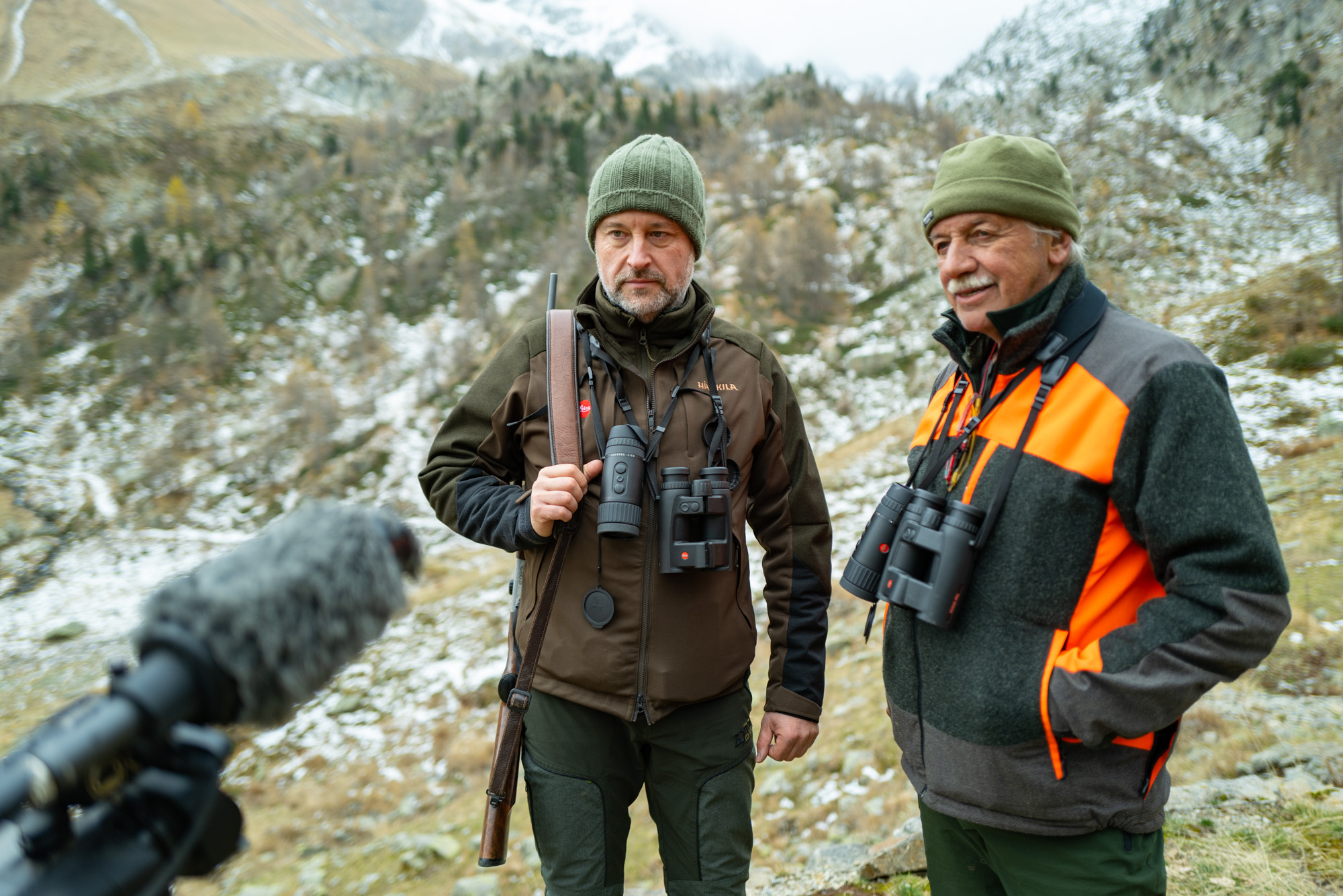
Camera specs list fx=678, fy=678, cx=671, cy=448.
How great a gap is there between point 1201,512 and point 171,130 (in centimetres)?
9109

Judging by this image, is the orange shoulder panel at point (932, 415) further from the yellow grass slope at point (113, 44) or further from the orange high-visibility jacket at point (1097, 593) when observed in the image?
the yellow grass slope at point (113, 44)

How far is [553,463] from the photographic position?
2.33 m

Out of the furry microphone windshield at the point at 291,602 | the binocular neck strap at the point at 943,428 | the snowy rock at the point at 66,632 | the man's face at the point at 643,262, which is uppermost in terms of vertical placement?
the man's face at the point at 643,262

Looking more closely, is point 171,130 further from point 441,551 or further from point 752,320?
point 441,551

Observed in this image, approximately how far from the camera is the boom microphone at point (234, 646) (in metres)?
0.76

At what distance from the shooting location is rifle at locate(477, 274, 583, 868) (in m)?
2.25

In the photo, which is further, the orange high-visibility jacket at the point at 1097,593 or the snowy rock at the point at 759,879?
the snowy rock at the point at 759,879

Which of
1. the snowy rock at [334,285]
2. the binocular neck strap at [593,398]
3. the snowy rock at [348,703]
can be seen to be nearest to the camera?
the binocular neck strap at [593,398]

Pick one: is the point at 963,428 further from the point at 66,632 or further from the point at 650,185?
the point at 66,632

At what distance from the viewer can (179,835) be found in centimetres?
90

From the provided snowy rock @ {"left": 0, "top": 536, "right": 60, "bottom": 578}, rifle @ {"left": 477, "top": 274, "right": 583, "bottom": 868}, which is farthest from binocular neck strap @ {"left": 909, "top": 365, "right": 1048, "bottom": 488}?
snowy rock @ {"left": 0, "top": 536, "right": 60, "bottom": 578}

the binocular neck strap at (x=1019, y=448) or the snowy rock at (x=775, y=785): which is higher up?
the binocular neck strap at (x=1019, y=448)

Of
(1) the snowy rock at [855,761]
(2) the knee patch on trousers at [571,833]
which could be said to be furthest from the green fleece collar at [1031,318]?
(1) the snowy rock at [855,761]

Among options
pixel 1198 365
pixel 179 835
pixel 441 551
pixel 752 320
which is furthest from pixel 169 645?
pixel 752 320
